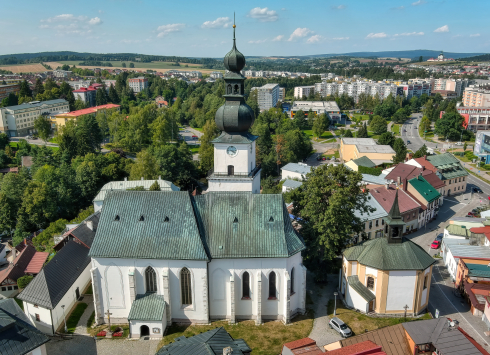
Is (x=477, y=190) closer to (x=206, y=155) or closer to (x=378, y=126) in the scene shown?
(x=206, y=155)

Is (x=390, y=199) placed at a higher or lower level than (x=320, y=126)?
lower

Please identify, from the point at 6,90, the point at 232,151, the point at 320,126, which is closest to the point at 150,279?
the point at 232,151

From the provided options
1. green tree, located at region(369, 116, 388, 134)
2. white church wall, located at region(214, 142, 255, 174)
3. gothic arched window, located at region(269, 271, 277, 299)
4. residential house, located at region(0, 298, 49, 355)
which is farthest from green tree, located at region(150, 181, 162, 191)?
green tree, located at region(369, 116, 388, 134)

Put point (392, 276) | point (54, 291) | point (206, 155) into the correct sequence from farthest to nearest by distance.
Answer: point (206, 155) < point (54, 291) < point (392, 276)

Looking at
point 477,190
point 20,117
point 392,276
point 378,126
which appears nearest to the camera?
point 392,276

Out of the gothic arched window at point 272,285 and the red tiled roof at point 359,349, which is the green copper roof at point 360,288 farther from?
the red tiled roof at point 359,349

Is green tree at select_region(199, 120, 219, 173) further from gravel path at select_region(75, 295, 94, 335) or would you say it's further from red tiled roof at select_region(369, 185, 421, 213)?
gravel path at select_region(75, 295, 94, 335)
